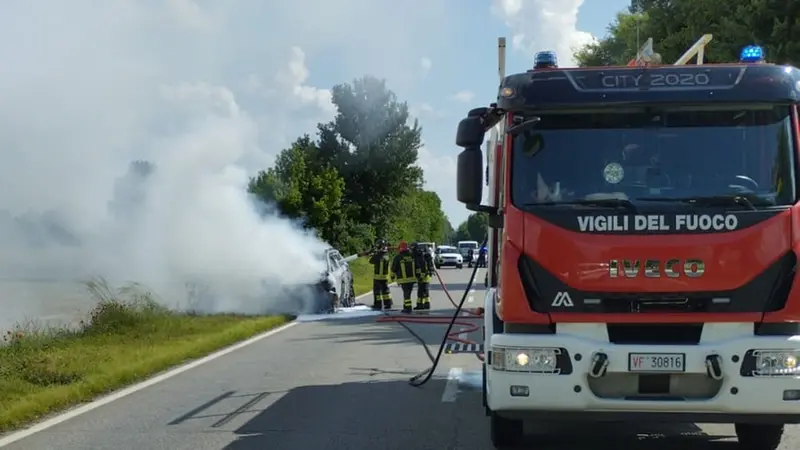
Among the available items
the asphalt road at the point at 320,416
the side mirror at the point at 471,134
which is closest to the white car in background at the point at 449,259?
the asphalt road at the point at 320,416

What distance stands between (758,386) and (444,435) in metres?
2.80

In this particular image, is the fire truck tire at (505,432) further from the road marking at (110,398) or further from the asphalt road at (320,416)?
the road marking at (110,398)

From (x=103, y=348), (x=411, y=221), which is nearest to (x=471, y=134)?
(x=103, y=348)

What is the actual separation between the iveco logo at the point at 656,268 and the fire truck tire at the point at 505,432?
1639 mm

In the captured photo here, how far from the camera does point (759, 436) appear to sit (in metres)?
7.12

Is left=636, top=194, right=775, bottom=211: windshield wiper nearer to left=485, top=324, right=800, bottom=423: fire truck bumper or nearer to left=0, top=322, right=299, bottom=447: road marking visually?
left=485, top=324, right=800, bottom=423: fire truck bumper

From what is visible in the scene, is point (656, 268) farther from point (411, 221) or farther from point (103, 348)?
point (411, 221)

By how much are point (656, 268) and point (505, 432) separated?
6.25 ft

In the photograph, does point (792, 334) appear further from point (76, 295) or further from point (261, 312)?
point (76, 295)

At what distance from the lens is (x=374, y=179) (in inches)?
2499

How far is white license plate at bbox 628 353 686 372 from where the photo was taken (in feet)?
19.1

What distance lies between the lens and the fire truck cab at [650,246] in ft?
19.2

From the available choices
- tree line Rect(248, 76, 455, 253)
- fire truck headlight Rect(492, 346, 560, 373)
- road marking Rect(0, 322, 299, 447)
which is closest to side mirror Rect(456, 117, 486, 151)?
fire truck headlight Rect(492, 346, 560, 373)

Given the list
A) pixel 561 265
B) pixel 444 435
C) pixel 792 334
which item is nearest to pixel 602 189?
pixel 561 265
